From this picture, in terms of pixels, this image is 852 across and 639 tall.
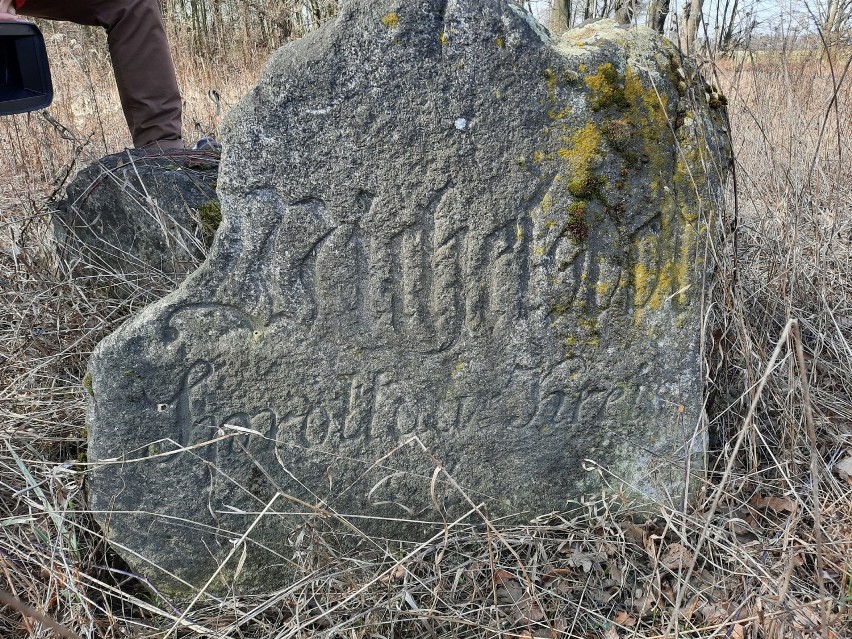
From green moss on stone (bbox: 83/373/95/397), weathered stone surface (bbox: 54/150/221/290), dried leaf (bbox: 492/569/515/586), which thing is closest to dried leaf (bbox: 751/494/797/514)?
dried leaf (bbox: 492/569/515/586)

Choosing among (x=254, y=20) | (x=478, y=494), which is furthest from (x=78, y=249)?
(x=254, y=20)

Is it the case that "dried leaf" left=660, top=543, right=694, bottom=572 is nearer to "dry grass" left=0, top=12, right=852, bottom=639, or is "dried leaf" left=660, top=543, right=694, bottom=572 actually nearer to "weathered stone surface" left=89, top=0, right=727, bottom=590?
"dry grass" left=0, top=12, right=852, bottom=639

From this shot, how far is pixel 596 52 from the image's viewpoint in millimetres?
1512

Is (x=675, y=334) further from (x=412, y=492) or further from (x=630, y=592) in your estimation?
(x=412, y=492)

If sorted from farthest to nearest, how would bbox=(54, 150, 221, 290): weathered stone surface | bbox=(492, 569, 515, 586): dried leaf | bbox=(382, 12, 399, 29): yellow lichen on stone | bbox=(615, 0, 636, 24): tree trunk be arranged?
bbox=(54, 150, 221, 290): weathered stone surface → bbox=(615, 0, 636, 24): tree trunk → bbox=(492, 569, 515, 586): dried leaf → bbox=(382, 12, 399, 29): yellow lichen on stone

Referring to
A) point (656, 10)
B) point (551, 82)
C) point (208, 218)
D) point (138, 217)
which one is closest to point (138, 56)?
point (138, 217)

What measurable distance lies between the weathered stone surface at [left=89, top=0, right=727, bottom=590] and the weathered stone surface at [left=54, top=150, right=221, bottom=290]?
2.55 ft

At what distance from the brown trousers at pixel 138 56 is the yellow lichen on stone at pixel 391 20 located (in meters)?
1.81

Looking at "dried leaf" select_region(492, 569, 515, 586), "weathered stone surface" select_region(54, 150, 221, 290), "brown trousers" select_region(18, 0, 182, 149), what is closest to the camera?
"dried leaf" select_region(492, 569, 515, 586)

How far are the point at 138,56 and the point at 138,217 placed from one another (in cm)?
113

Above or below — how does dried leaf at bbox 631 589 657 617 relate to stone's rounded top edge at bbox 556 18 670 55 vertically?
below

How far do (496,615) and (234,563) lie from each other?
2.38ft

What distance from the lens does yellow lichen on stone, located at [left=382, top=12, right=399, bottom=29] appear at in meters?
1.38

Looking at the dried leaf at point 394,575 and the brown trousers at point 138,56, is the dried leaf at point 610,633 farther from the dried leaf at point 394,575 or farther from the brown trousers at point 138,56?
the brown trousers at point 138,56
